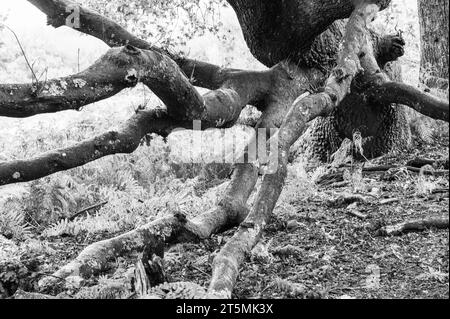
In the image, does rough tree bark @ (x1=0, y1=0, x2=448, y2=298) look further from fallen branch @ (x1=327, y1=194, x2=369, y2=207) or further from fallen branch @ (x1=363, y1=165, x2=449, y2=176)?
fallen branch @ (x1=327, y1=194, x2=369, y2=207)

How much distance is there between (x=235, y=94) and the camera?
19.8 feet

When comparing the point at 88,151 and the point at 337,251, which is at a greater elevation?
the point at 88,151

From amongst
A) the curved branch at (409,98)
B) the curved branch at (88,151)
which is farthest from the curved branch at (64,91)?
the curved branch at (409,98)

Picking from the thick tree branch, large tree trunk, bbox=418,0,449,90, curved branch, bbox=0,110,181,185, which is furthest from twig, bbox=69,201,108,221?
large tree trunk, bbox=418,0,449,90

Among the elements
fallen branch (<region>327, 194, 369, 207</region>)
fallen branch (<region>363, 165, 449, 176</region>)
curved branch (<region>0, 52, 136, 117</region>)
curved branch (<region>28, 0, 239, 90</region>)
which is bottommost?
fallen branch (<region>327, 194, 369, 207</region>)

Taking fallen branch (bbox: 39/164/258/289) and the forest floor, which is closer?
the forest floor

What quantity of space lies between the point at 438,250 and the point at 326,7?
3599 millimetres

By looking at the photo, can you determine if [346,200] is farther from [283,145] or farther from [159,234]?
[159,234]

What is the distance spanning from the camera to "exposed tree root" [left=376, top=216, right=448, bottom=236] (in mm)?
4374

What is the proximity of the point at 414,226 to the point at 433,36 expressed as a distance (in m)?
3.76

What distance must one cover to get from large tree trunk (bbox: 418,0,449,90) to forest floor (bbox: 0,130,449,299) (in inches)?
43.7

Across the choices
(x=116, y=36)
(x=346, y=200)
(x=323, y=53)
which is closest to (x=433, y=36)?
(x=323, y=53)
